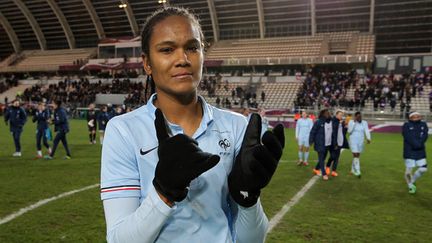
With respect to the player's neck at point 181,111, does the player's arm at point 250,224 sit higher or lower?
lower

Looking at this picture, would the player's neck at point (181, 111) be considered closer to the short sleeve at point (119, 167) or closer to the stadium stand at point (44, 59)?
the short sleeve at point (119, 167)

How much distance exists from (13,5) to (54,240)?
5667 centimetres

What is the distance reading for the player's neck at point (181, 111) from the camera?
1.66 metres

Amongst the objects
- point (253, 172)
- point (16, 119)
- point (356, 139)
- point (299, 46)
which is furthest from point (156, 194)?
point (299, 46)

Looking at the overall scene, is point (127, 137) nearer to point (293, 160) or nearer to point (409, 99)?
point (293, 160)

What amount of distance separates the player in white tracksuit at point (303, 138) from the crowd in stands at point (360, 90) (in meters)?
17.1

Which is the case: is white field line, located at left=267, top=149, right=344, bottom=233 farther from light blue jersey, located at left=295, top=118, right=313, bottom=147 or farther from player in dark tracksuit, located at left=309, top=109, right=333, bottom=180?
light blue jersey, located at left=295, top=118, right=313, bottom=147

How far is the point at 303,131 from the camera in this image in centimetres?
1242

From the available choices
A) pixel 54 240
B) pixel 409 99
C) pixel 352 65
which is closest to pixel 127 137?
pixel 54 240

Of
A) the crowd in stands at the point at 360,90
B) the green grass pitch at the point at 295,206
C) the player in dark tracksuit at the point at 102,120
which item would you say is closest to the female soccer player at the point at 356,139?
the green grass pitch at the point at 295,206

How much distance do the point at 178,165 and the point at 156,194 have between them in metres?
0.13

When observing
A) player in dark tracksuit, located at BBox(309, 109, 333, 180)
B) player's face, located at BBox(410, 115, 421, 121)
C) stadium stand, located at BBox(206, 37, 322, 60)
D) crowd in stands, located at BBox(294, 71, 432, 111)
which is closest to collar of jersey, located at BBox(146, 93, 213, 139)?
player's face, located at BBox(410, 115, 421, 121)

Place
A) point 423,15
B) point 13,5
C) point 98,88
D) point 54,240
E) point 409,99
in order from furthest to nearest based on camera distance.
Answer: point 13,5 < point 98,88 < point 423,15 < point 409,99 < point 54,240

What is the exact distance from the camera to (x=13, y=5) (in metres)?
52.6
